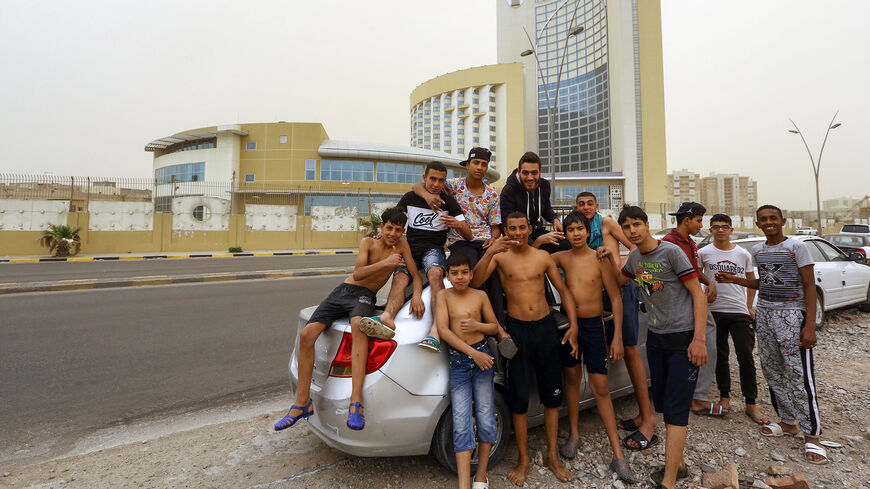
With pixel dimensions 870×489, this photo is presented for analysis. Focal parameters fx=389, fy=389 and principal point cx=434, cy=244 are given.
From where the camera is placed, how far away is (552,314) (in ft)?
8.73

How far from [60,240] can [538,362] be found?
24.2 meters

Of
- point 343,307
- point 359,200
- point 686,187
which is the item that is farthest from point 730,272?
point 686,187

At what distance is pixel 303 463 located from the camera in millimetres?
2602

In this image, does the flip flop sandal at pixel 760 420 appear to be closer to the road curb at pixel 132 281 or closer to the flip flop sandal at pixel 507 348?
the flip flop sandal at pixel 507 348

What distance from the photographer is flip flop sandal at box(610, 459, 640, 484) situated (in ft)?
7.86

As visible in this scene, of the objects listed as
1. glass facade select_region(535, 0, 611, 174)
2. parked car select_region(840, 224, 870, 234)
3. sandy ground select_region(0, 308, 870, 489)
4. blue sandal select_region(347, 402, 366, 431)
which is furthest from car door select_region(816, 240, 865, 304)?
glass facade select_region(535, 0, 611, 174)

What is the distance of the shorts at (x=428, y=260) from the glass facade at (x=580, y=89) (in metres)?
67.5

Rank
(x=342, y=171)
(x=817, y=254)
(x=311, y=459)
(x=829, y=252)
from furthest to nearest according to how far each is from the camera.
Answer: (x=342, y=171) → (x=829, y=252) → (x=817, y=254) → (x=311, y=459)

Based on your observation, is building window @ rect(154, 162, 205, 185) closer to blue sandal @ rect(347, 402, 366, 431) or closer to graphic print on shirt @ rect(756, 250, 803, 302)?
blue sandal @ rect(347, 402, 366, 431)

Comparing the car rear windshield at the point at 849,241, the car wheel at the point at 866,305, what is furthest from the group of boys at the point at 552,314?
the car rear windshield at the point at 849,241

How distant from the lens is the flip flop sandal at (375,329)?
2197mm

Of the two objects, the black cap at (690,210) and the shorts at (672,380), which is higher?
the black cap at (690,210)

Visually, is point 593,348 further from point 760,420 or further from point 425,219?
point 760,420

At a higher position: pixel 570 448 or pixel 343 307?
pixel 343 307
